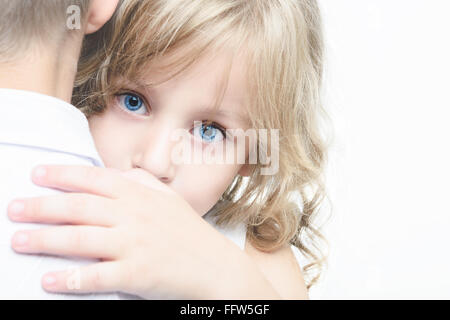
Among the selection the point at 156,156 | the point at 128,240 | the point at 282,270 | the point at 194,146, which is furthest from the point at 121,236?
the point at 282,270

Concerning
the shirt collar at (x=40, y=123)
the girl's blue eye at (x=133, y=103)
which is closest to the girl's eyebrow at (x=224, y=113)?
the girl's blue eye at (x=133, y=103)

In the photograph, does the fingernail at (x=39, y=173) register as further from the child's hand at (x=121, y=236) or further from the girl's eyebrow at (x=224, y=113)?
the girl's eyebrow at (x=224, y=113)

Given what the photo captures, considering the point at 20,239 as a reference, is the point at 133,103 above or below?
above

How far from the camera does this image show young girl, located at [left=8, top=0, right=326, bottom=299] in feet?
2.56

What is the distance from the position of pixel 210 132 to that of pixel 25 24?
0.51 m

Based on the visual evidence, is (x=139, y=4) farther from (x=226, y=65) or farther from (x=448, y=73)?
(x=448, y=73)

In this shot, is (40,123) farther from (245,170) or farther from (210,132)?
(245,170)

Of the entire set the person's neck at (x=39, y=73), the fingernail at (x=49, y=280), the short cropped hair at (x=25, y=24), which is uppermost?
the short cropped hair at (x=25, y=24)

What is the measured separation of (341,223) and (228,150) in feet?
3.38

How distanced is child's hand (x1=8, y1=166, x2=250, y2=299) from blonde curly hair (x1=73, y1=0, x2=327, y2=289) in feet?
1.13

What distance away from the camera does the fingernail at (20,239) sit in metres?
0.71

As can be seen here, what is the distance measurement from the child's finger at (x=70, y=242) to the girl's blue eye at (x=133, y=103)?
443 mm

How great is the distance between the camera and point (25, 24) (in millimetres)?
790
